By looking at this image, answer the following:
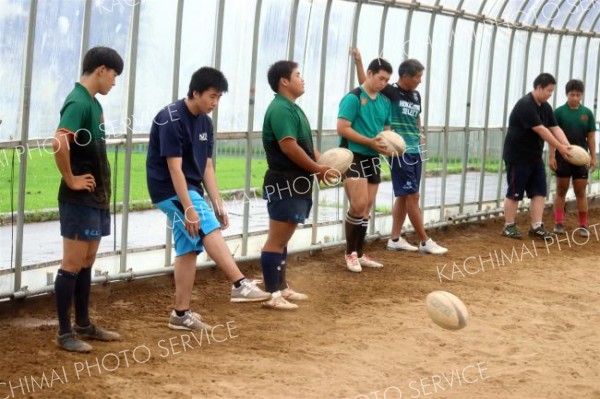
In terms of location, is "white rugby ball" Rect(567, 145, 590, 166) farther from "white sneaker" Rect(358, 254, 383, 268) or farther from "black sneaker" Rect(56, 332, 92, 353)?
"black sneaker" Rect(56, 332, 92, 353)

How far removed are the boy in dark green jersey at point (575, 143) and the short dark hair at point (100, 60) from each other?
7541 millimetres

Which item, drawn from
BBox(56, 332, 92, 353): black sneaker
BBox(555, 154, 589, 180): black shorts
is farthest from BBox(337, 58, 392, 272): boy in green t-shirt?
BBox(555, 154, 589, 180): black shorts

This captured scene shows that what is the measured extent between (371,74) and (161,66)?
1985mm

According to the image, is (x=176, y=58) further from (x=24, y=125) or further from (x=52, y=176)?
(x=24, y=125)

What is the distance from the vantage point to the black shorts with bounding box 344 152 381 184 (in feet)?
30.8

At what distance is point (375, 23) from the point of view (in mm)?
11648

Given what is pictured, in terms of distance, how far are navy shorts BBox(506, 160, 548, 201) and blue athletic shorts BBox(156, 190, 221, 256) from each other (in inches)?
237

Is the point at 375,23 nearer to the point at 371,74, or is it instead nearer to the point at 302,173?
the point at 371,74

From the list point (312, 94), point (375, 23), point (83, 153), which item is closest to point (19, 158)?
point (83, 153)

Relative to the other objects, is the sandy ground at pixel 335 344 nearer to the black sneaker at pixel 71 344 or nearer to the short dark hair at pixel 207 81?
the black sneaker at pixel 71 344

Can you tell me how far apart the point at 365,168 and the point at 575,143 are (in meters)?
4.39

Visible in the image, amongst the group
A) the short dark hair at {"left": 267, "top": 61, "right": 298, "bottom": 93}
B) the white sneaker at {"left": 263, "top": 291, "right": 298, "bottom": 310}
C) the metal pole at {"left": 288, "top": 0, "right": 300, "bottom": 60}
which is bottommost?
the white sneaker at {"left": 263, "top": 291, "right": 298, "bottom": 310}

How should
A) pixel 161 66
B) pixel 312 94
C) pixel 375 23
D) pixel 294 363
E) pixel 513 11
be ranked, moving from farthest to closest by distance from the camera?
pixel 513 11 → pixel 375 23 → pixel 312 94 → pixel 161 66 → pixel 294 363

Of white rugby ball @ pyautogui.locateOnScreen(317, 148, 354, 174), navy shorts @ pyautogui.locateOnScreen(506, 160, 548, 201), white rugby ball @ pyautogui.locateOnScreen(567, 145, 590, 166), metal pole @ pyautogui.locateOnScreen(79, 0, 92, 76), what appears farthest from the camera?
navy shorts @ pyautogui.locateOnScreen(506, 160, 548, 201)
